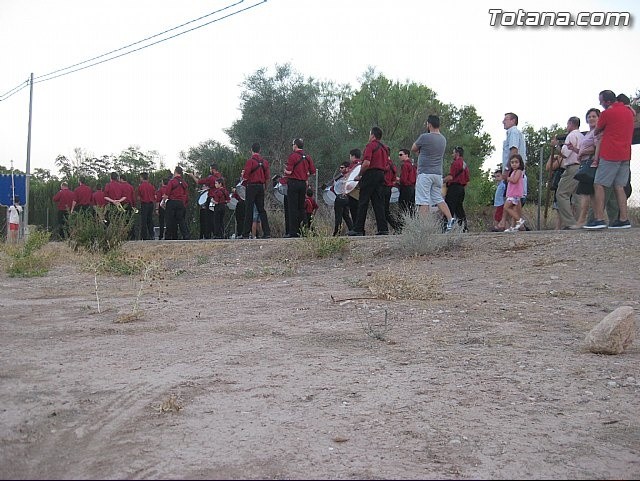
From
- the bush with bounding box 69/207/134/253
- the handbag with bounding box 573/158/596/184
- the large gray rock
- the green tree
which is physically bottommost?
the large gray rock

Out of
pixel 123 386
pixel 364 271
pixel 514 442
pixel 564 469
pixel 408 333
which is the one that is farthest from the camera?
pixel 364 271

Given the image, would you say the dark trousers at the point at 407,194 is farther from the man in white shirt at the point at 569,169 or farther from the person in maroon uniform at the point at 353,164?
the man in white shirt at the point at 569,169

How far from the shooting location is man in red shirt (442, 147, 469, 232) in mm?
12359

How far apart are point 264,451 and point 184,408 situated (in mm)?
682

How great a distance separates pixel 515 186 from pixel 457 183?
1.81 metres

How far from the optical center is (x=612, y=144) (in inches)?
355

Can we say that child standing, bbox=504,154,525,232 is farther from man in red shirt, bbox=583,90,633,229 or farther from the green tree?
the green tree

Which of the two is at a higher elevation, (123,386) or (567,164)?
(567,164)

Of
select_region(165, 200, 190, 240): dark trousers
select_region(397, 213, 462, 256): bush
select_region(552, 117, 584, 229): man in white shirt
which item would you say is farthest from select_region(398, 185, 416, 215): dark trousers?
select_region(165, 200, 190, 240): dark trousers

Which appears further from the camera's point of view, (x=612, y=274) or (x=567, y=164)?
(x=567, y=164)

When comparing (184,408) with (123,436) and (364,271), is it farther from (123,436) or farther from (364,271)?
(364,271)

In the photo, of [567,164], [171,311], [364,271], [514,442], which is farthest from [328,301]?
[567,164]

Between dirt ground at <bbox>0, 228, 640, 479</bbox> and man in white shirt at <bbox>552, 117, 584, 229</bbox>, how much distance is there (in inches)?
108

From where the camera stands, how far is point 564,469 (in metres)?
2.93
